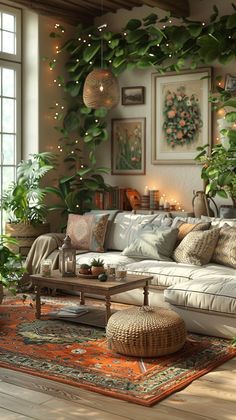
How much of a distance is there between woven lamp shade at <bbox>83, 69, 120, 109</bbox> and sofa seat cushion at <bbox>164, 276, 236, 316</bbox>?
8.44 ft

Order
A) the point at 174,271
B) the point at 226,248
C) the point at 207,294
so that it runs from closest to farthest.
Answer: the point at 207,294 → the point at 174,271 → the point at 226,248

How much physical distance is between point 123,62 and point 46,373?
168 inches

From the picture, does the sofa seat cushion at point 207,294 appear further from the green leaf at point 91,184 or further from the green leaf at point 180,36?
the green leaf at point 180,36

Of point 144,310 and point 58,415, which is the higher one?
point 144,310

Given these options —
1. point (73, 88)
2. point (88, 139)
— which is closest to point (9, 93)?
point (73, 88)

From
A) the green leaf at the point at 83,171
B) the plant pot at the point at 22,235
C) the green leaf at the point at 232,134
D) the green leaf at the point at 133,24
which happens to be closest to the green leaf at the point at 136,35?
the green leaf at the point at 133,24

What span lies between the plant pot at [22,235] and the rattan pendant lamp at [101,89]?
1564 mm

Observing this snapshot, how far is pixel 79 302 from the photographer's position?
621 cm

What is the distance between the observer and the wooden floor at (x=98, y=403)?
3.42m

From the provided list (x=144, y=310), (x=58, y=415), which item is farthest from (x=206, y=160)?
(x=58, y=415)

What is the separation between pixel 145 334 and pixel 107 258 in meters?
2.07

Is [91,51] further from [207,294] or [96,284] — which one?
[207,294]

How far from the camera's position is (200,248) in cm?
581

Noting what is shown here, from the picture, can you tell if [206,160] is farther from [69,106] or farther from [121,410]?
[121,410]
